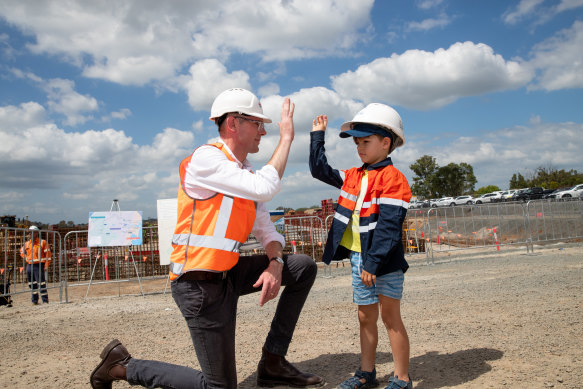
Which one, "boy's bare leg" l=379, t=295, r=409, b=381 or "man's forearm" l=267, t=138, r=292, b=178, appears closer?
"man's forearm" l=267, t=138, r=292, b=178

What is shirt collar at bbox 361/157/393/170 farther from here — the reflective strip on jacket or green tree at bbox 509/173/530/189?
green tree at bbox 509/173/530/189

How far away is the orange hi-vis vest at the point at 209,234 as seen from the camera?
252 cm

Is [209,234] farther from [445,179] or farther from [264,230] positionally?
[445,179]

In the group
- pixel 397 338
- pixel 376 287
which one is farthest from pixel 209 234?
pixel 397 338

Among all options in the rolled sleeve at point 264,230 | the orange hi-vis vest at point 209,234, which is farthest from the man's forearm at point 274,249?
the orange hi-vis vest at point 209,234

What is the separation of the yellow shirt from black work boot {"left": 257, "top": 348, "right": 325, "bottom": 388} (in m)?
0.98

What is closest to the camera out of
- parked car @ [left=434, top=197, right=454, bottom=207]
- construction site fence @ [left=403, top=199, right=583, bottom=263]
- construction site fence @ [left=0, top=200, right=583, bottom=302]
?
construction site fence @ [left=0, top=200, right=583, bottom=302]

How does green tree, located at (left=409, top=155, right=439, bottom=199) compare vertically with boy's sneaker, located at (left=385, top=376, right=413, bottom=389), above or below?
above

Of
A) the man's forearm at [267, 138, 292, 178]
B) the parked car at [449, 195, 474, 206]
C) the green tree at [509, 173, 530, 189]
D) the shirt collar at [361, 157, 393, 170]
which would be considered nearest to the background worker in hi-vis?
the man's forearm at [267, 138, 292, 178]

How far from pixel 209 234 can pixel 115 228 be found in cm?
807

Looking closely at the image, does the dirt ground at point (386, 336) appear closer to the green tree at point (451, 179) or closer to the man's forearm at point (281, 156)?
the man's forearm at point (281, 156)

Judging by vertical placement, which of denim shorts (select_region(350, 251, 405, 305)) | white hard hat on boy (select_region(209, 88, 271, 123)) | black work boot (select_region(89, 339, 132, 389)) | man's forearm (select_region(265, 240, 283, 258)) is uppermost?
white hard hat on boy (select_region(209, 88, 271, 123))

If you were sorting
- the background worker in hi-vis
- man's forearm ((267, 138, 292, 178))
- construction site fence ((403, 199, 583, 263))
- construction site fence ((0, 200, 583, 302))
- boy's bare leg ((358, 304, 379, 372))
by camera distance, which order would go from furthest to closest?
construction site fence ((403, 199, 583, 263)) < construction site fence ((0, 200, 583, 302)) < the background worker in hi-vis < boy's bare leg ((358, 304, 379, 372)) < man's forearm ((267, 138, 292, 178))

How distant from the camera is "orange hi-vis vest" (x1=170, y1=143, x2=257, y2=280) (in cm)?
252
